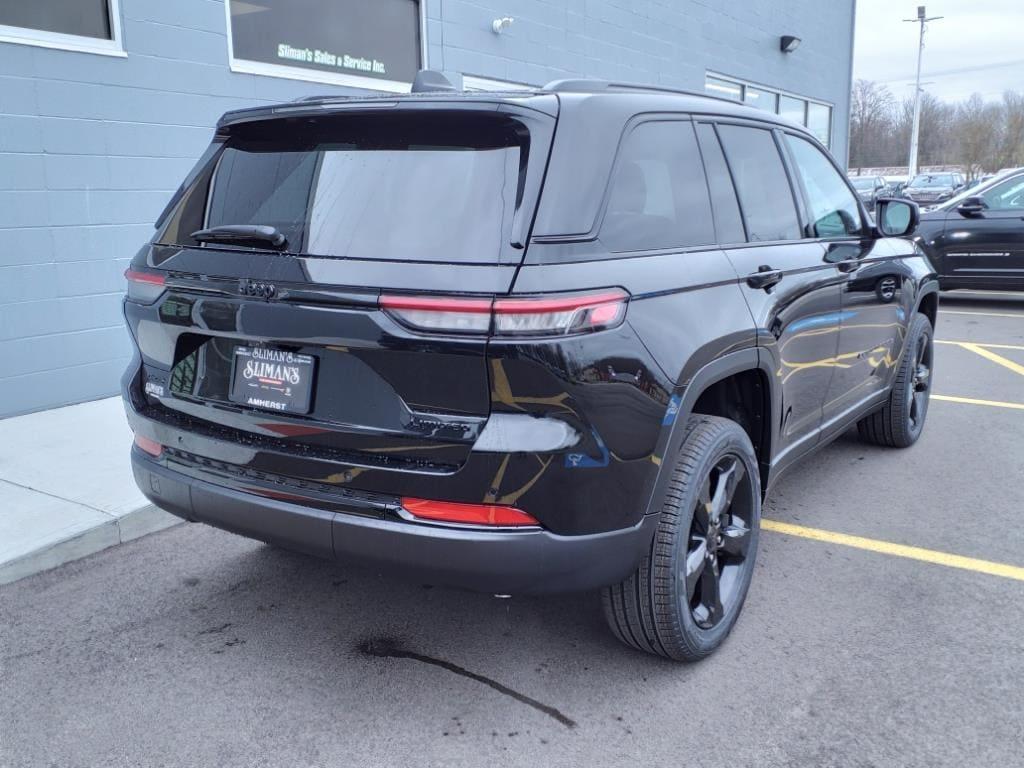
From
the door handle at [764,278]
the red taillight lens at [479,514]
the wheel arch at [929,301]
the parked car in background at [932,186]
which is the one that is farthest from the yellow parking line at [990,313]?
the parked car in background at [932,186]

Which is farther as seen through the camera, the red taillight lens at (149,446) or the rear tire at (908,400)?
the rear tire at (908,400)

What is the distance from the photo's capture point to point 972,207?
11258 millimetres

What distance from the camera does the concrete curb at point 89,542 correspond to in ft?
12.4

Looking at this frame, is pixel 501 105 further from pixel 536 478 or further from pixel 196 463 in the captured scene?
pixel 196 463

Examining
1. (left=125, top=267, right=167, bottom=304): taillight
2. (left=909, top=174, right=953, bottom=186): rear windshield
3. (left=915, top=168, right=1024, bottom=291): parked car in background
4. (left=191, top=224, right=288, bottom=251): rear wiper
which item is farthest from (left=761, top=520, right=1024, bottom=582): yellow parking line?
(left=909, top=174, right=953, bottom=186): rear windshield

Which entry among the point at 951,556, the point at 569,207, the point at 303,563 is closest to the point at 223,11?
the point at 303,563

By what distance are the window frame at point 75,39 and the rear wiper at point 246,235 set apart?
369 centimetres

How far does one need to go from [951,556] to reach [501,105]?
2.82 metres

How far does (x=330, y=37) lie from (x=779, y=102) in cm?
1157

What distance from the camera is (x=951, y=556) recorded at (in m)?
3.95

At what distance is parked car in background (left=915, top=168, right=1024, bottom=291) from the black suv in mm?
9270

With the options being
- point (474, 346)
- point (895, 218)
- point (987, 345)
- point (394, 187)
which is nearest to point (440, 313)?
point (474, 346)

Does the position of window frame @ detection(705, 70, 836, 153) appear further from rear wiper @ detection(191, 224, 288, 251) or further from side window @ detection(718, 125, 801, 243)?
rear wiper @ detection(191, 224, 288, 251)

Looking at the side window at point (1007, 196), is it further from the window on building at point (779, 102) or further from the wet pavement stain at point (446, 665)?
the wet pavement stain at point (446, 665)
